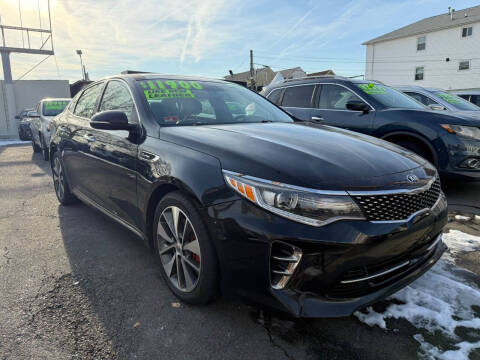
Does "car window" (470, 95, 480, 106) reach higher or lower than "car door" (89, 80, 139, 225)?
higher

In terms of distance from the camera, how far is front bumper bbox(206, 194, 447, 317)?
1.67 m

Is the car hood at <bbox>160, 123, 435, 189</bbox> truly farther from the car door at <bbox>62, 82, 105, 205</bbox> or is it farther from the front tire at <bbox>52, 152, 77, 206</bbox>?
the front tire at <bbox>52, 152, 77, 206</bbox>

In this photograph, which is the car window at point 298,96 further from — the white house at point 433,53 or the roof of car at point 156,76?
the white house at point 433,53

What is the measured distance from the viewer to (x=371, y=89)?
544 cm

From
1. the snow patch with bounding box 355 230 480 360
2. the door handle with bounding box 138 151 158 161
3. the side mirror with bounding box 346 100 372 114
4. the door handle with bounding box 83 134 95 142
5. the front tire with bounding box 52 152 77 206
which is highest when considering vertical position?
the side mirror with bounding box 346 100 372 114

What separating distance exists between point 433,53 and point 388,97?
3222 centimetres

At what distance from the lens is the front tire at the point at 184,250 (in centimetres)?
201

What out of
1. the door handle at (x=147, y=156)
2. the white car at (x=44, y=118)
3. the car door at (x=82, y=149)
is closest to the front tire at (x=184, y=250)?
the door handle at (x=147, y=156)

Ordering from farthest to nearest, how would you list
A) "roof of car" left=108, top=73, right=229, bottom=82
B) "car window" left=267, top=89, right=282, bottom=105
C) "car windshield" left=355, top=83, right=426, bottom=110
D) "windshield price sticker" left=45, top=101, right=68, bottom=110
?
"windshield price sticker" left=45, top=101, right=68, bottom=110 → "car window" left=267, top=89, right=282, bottom=105 → "car windshield" left=355, top=83, right=426, bottom=110 → "roof of car" left=108, top=73, right=229, bottom=82

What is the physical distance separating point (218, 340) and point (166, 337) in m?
0.31

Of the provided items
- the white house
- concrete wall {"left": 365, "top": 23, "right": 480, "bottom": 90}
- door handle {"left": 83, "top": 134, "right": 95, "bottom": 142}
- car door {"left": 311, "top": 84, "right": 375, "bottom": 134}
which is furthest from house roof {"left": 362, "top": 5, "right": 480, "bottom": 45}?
door handle {"left": 83, "top": 134, "right": 95, "bottom": 142}

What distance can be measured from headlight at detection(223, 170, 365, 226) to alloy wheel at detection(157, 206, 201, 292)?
58 centimetres

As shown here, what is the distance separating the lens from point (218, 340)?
1980 millimetres

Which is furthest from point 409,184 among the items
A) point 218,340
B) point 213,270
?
point 218,340
